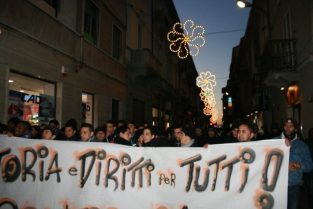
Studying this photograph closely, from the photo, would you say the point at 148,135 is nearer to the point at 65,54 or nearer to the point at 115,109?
the point at 65,54

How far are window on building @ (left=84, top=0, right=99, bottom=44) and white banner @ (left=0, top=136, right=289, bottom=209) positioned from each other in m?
8.77

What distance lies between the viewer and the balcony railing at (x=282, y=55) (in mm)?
15574

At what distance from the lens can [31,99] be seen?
33.8ft

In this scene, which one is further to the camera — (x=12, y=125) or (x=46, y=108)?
(x=46, y=108)

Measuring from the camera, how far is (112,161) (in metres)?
5.48

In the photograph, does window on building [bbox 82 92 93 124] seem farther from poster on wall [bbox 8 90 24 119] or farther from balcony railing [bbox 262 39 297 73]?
balcony railing [bbox 262 39 297 73]

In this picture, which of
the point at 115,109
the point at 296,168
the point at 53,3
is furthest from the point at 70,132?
the point at 115,109

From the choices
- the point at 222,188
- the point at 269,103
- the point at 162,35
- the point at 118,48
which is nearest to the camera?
the point at 222,188

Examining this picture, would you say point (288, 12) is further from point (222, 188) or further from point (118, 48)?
point (222, 188)

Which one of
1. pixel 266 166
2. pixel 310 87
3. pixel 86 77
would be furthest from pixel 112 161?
pixel 310 87

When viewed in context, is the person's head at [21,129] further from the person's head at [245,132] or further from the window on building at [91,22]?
the window on building at [91,22]

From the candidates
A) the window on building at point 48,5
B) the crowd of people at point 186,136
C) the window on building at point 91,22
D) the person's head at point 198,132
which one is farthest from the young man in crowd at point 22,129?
the window on building at point 91,22

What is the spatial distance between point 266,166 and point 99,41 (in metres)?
11.0

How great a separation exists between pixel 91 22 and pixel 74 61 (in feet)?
8.16
